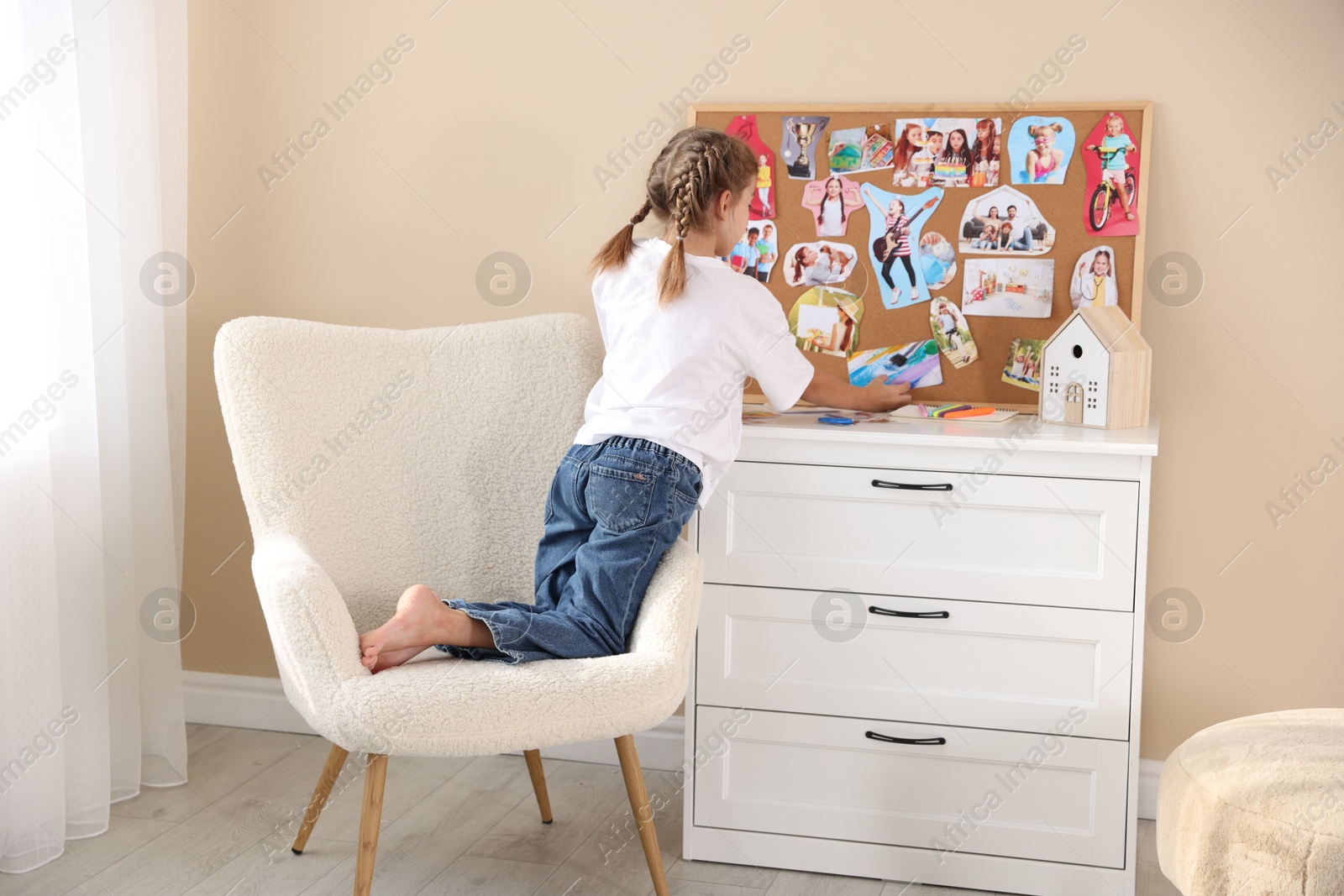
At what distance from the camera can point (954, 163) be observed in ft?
6.75

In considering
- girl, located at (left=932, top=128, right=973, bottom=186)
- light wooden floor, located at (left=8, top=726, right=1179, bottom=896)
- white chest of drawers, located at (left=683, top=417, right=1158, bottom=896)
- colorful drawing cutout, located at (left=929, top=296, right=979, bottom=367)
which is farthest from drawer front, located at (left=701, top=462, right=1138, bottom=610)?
girl, located at (left=932, top=128, right=973, bottom=186)

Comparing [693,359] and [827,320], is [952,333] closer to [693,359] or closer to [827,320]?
[827,320]

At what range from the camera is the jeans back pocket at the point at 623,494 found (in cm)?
169

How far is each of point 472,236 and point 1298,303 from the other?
161 cm

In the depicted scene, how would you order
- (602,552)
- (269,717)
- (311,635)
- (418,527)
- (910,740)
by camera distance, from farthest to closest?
(269,717) → (418,527) → (910,740) → (602,552) → (311,635)

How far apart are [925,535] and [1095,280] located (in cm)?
64

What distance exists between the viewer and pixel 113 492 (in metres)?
2.05

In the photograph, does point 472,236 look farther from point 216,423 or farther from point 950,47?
point 950,47

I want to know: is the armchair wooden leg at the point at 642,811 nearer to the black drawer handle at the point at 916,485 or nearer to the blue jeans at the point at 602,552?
the blue jeans at the point at 602,552

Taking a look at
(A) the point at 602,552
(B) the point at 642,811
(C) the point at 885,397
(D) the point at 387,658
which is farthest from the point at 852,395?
(D) the point at 387,658

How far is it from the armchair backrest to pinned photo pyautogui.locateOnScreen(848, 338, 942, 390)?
1.75 ft

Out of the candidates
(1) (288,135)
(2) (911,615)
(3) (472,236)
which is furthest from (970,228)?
(1) (288,135)

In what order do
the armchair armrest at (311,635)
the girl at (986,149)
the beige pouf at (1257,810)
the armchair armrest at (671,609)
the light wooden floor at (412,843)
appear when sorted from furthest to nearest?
the girl at (986,149) → the light wooden floor at (412,843) → the armchair armrest at (671,609) → the armchair armrest at (311,635) → the beige pouf at (1257,810)

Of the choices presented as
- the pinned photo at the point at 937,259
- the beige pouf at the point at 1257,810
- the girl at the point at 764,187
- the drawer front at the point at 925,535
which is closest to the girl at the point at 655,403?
the drawer front at the point at 925,535
